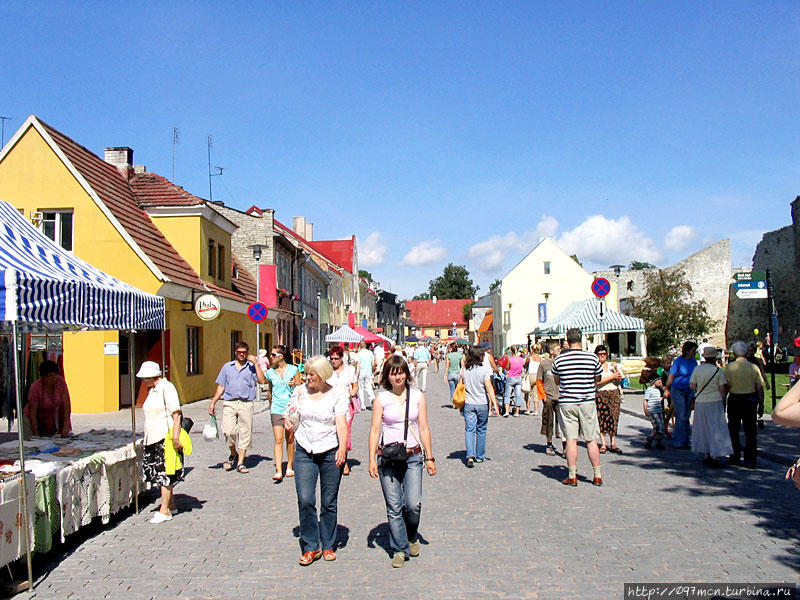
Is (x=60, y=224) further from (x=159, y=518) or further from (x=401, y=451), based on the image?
(x=401, y=451)

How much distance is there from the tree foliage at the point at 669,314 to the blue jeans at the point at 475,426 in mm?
30746

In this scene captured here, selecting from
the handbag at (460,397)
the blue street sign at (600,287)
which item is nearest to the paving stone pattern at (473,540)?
the handbag at (460,397)

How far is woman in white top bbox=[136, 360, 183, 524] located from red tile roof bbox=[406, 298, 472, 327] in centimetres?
11797

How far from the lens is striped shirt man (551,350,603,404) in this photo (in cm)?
897

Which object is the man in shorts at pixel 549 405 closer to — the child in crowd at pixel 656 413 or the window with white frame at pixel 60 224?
the child in crowd at pixel 656 413

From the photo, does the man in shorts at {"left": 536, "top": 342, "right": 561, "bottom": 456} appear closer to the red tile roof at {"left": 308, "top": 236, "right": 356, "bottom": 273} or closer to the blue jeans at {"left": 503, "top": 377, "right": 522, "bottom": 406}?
the blue jeans at {"left": 503, "top": 377, "right": 522, "bottom": 406}

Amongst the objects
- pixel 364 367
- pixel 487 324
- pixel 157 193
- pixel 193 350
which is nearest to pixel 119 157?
pixel 157 193

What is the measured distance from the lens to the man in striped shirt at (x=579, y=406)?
8930mm

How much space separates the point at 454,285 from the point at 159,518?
428 feet

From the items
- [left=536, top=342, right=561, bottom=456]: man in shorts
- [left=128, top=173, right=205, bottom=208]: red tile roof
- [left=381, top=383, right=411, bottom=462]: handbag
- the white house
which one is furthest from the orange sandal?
the white house

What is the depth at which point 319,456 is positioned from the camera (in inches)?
239

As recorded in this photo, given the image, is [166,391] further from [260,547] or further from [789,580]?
[789,580]

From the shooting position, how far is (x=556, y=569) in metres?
5.52

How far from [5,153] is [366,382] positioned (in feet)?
37.4
